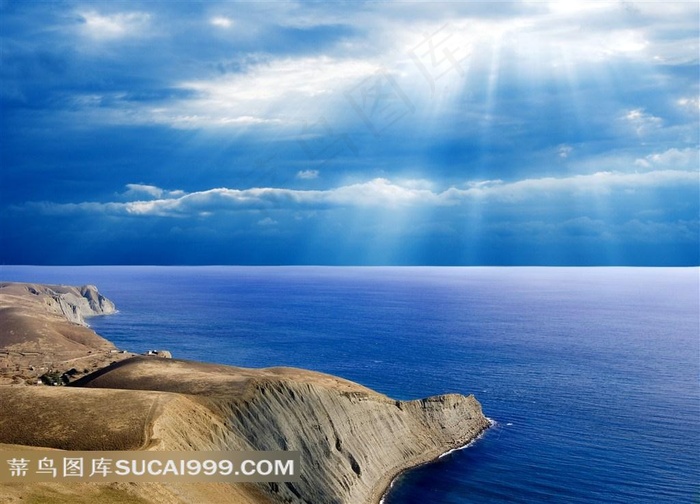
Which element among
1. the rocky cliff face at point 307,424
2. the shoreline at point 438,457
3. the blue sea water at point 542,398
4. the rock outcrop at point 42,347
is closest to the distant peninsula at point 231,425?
the rocky cliff face at point 307,424

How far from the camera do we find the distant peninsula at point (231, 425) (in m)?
55.6

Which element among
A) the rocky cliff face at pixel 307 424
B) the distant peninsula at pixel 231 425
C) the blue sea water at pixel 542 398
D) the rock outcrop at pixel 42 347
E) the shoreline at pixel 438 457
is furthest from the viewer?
the rock outcrop at pixel 42 347

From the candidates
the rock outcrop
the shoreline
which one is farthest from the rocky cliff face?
the rock outcrop

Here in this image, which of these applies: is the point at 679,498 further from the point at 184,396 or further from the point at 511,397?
the point at 184,396

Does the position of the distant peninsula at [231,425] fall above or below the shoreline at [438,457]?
above

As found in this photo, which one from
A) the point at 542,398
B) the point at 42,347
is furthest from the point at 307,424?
the point at 42,347

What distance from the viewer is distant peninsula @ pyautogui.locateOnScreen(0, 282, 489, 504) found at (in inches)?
2188

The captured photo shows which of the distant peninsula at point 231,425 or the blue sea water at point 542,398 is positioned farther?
the blue sea water at point 542,398

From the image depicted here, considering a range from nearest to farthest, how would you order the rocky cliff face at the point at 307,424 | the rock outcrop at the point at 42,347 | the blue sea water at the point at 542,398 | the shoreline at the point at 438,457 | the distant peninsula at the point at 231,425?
the distant peninsula at the point at 231,425 → the rocky cliff face at the point at 307,424 → the blue sea water at the point at 542,398 → the shoreline at the point at 438,457 → the rock outcrop at the point at 42,347

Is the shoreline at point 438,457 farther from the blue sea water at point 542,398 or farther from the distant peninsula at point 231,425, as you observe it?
the blue sea water at point 542,398

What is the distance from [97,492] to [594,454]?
69.4 meters

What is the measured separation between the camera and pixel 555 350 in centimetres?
17112

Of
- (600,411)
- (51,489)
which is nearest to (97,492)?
(51,489)

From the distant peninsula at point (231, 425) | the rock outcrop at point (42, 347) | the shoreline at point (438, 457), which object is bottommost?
the shoreline at point (438, 457)
